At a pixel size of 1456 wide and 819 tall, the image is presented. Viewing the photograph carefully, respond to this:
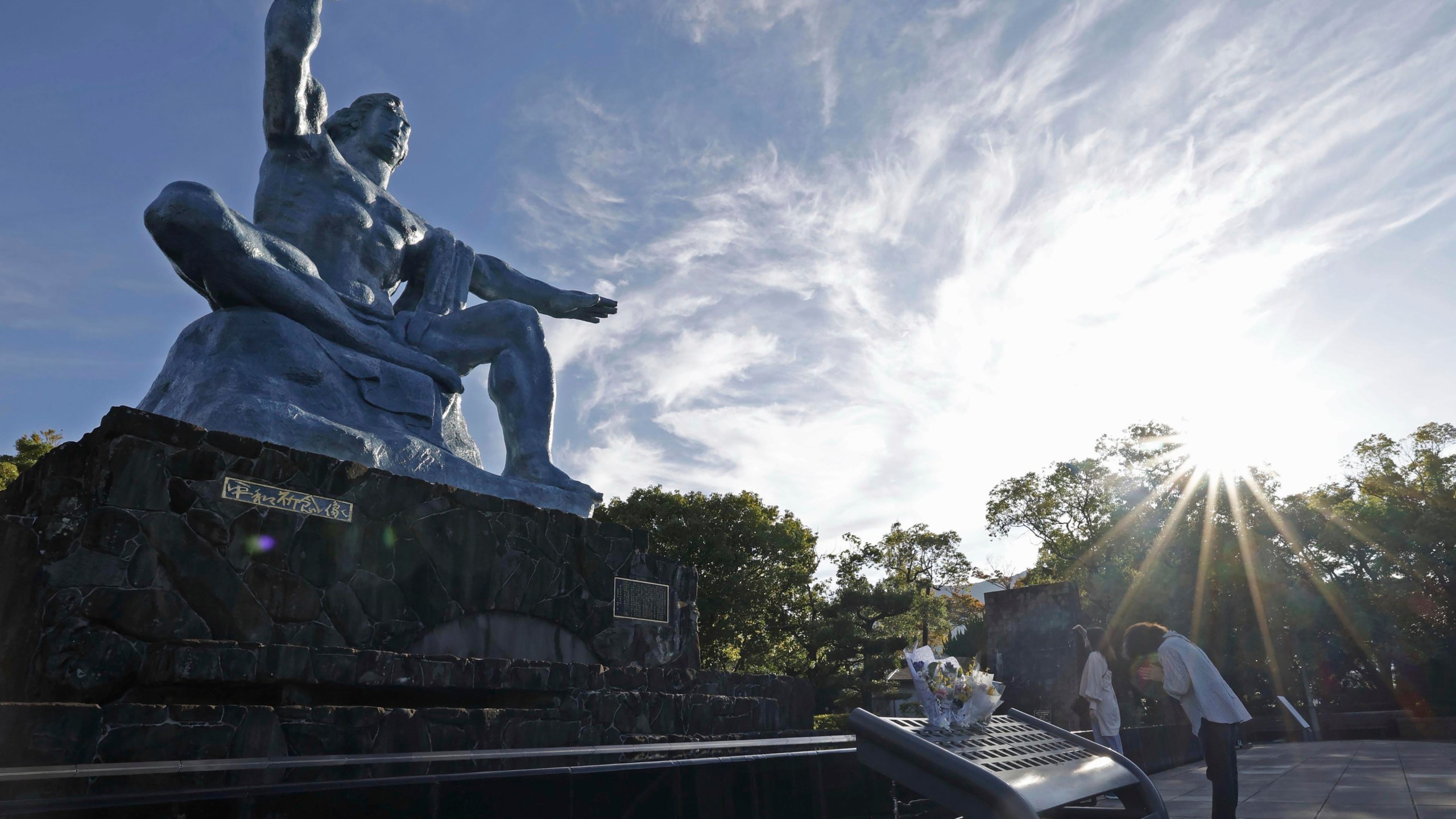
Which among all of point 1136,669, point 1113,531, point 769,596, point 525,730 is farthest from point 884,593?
point 525,730

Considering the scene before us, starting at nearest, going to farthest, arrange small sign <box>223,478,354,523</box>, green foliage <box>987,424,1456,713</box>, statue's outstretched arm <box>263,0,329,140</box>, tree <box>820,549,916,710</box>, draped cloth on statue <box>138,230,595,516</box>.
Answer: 1. small sign <box>223,478,354,523</box>
2. draped cloth on statue <box>138,230,595,516</box>
3. statue's outstretched arm <box>263,0,329,140</box>
4. green foliage <box>987,424,1456,713</box>
5. tree <box>820,549,916,710</box>

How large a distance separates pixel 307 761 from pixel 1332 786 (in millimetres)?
7080

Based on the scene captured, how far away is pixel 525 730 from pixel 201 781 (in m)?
1.57

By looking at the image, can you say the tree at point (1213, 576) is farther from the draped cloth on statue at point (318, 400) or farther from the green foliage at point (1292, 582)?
the draped cloth on statue at point (318, 400)

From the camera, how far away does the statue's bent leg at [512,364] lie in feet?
20.2

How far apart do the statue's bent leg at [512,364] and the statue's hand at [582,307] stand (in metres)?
0.94

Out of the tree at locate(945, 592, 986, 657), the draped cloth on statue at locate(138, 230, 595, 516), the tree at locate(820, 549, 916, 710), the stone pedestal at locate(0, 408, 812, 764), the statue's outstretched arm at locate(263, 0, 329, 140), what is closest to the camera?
the stone pedestal at locate(0, 408, 812, 764)

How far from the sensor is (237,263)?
4.91 m

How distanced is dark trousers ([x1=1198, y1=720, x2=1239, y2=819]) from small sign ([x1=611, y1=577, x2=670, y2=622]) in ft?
10.7

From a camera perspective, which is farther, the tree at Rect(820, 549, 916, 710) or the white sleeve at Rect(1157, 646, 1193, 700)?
the tree at Rect(820, 549, 916, 710)

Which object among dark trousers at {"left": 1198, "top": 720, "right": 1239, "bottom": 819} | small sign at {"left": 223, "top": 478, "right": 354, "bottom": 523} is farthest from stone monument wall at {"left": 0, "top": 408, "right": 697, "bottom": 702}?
dark trousers at {"left": 1198, "top": 720, "right": 1239, "bottom": 819}

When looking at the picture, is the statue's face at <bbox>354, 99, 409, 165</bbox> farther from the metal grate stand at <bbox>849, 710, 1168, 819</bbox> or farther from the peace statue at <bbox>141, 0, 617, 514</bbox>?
the metal grate stand at <bbox>849, 710, 1168, 819</bbox>

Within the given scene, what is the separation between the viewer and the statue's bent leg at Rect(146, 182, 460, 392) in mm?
4805

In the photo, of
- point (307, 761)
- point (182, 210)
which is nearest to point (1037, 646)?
point (182, 210)
